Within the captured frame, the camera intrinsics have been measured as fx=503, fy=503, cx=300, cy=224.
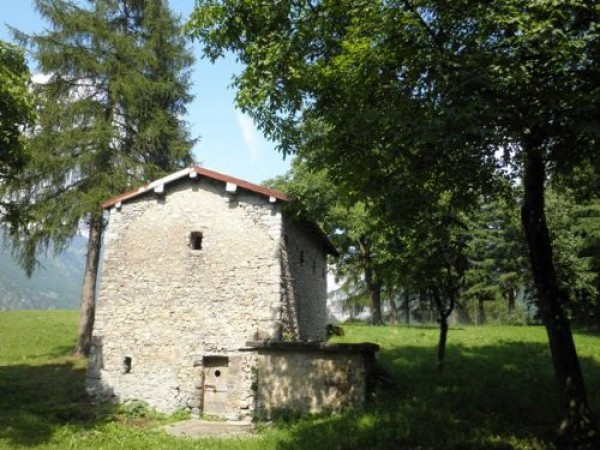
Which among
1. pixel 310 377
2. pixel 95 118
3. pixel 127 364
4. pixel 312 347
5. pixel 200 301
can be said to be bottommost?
pixel 310 377

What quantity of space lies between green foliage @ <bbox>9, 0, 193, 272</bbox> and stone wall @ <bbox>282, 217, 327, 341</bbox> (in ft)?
22.7

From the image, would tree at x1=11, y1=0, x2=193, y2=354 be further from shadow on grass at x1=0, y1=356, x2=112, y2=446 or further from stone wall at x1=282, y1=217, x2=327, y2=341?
stone wall at x1=282, y1=217, x2=327, y2=341

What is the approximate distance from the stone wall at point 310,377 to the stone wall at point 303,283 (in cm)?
124

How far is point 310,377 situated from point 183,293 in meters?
4.74

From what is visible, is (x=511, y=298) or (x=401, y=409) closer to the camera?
(x=401, y=409)

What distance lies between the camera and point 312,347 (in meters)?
13.2

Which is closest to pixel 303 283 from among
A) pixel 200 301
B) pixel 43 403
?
pixel 200 301

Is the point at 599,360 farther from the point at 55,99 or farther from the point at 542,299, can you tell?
the point at 55,99

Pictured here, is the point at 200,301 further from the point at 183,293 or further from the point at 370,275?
the point at 370,275

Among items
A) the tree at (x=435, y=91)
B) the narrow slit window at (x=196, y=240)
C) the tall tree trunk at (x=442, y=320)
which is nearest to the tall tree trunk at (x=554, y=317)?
the tree at (x=435, y=91)

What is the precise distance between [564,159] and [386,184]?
139 inches

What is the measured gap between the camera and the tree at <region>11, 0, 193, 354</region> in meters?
18.9

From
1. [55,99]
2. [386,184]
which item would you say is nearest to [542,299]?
[386,184]

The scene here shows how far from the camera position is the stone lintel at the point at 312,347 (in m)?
12.6
